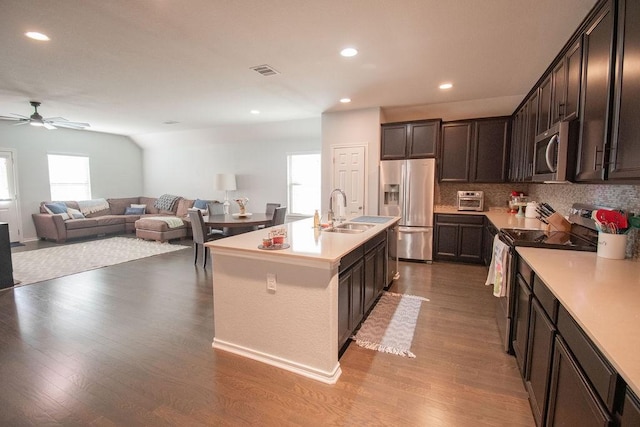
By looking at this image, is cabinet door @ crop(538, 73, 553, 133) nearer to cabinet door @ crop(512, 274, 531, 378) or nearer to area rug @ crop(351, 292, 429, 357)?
cabinet door @ crop(512, 274, 531, 378)

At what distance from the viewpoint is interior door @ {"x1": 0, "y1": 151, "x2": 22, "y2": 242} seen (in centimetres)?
638

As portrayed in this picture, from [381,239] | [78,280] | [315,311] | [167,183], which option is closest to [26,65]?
[78,280]

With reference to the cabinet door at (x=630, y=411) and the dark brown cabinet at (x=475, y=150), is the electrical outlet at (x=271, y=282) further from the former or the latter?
the dark brown cabinet at (x=475, y=150)

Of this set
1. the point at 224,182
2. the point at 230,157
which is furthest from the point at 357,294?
the point at 230,157

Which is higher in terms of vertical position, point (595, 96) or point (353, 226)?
point (595, 96)

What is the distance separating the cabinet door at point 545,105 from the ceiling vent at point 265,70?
2779 millimetres

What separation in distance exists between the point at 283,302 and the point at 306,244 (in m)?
0.47

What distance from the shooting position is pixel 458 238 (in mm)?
4910

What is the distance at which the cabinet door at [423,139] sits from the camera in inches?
191

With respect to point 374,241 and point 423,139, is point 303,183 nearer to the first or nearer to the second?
point 423,139

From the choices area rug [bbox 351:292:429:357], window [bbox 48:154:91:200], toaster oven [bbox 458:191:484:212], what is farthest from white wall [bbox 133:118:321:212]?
area rug [bbox 351:292:429:357]

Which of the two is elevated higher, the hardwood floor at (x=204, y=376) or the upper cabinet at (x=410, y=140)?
the upper cabinet at (x=410, y=140)

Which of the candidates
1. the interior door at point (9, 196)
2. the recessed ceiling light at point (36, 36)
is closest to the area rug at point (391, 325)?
the recessed ceiling light at point (36, 36)

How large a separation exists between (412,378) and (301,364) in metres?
0.79
